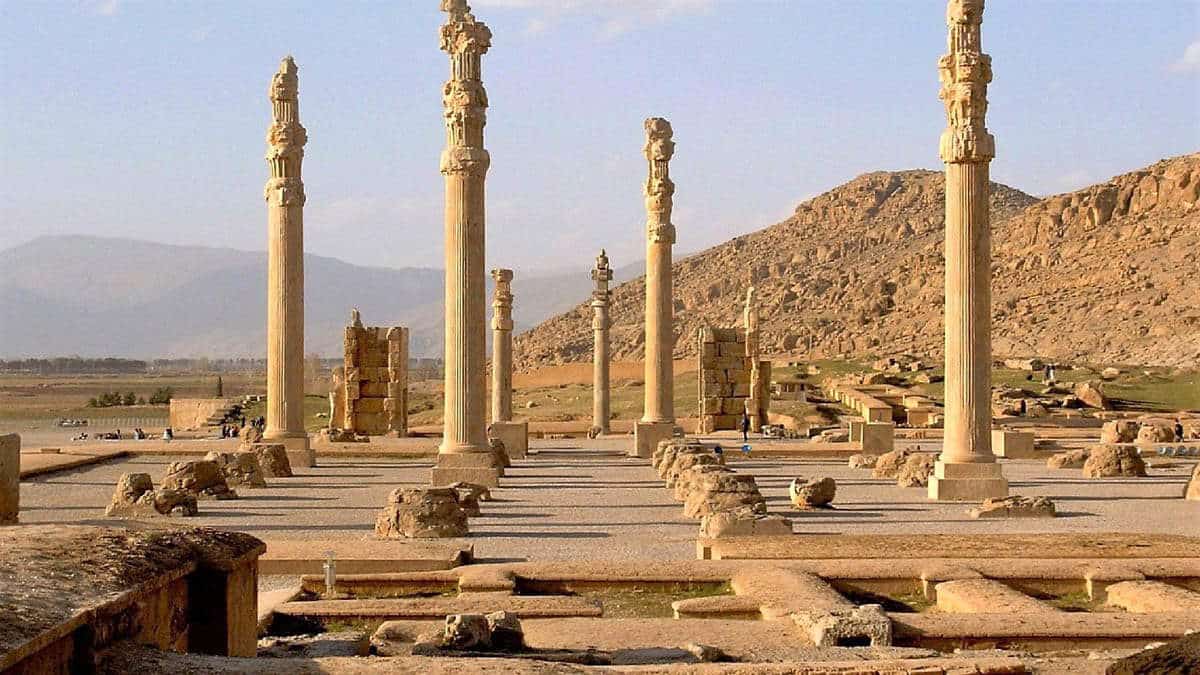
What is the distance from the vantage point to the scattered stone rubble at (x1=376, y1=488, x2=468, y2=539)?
47.3ft

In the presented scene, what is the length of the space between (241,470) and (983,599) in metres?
13.2

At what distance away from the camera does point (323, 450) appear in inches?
1126

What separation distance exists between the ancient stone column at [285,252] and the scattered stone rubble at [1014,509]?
11.8 meters

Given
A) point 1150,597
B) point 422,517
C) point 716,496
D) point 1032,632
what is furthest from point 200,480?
point 1032,632

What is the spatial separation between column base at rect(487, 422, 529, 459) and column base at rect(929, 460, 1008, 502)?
11.2 meters

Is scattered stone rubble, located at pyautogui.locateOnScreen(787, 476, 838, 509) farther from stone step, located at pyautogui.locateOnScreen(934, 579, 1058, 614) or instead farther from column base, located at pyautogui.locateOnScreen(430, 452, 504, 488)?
stone step, located at pyautogui.locateOnScreen(934, 579, 1058, 614)

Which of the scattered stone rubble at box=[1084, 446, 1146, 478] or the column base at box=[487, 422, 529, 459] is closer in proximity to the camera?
the scattered stone rubble at box=[1084, 446, 1146, 478]

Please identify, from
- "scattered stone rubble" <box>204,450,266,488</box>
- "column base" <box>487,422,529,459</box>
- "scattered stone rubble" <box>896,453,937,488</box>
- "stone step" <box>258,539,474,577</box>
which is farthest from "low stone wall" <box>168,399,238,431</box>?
"stone step" <box>258,539,474,577</box>

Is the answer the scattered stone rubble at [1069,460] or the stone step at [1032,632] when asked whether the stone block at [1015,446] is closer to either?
the scattered stone rubble at [1069,460]

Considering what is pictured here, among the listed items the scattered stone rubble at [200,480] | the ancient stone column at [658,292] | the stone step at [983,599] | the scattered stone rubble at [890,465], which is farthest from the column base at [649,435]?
the stone step at [983,599]

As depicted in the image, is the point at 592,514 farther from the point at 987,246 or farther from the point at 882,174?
the point at 882,174

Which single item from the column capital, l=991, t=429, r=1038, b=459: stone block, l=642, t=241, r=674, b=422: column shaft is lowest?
l=991, t=429, r=1038, b=459: stone block

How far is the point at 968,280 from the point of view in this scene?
18.9m

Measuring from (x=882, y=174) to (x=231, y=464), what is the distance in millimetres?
119985
